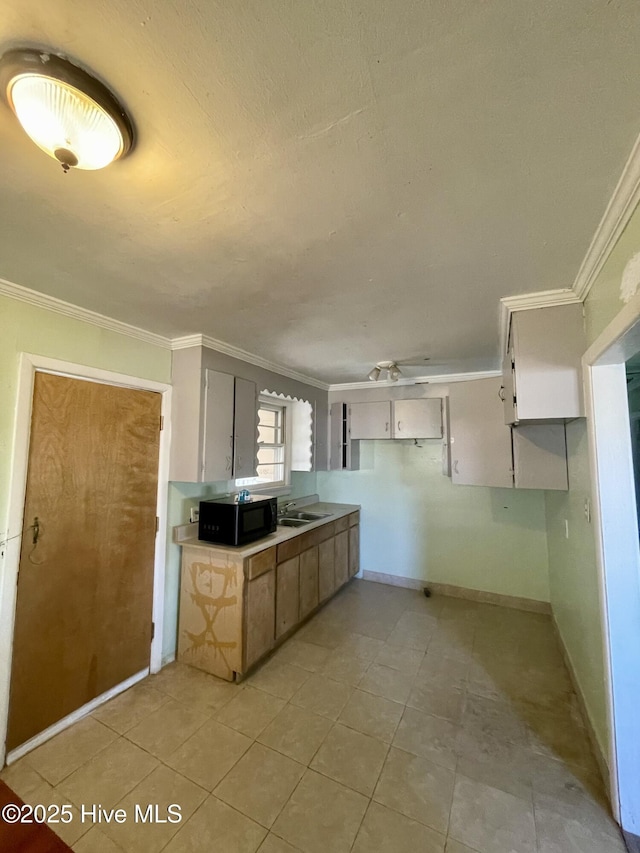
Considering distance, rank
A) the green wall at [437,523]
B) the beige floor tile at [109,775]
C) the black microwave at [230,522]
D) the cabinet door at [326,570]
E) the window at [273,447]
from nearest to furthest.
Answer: the beige floor tile at [109,775] < the black microwave at [230,522] < the cabinet door at [326,570] < the green wall at [437,523] < the window at [273,447]

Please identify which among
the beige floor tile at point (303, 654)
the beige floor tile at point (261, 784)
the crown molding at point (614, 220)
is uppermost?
the crown molding at point (614, 220)

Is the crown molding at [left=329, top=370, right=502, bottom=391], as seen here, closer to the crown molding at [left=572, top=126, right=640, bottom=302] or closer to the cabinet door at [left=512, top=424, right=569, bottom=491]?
the cabinet door at [left=512, top=424, right=569, bottom=491]

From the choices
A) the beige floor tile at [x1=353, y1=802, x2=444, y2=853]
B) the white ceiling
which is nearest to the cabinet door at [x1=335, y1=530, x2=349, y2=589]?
the beige floor tile at [x1=353, y1=802, x2=444, y2=853]

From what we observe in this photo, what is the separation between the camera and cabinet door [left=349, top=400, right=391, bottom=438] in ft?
12.8

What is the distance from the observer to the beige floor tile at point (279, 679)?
2328 mm

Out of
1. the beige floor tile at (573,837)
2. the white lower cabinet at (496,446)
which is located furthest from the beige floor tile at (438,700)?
the white lower cabinet at (496,446)

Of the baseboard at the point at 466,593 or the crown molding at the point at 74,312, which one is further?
the baseboard at the point at 466,593

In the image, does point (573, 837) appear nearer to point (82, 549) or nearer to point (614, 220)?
point (614, 220)

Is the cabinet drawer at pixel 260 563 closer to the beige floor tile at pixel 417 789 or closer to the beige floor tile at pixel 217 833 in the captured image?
the beige floor tile at pixel 217 833

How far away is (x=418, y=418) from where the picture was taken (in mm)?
3766

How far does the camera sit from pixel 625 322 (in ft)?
3.91

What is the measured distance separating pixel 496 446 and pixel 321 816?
7.87 feet

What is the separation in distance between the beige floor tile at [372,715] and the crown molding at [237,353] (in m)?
2.59

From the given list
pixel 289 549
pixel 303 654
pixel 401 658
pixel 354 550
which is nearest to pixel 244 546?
pixel 289 549
